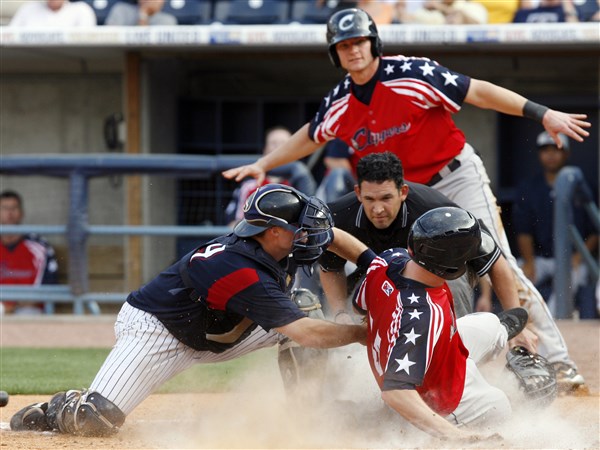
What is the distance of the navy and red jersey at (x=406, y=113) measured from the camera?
5211mm

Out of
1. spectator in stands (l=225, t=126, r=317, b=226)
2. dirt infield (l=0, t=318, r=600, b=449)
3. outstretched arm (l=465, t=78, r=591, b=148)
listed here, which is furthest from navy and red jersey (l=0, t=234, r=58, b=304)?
outstretched arm (l=465, t=78, r=591, b=148)

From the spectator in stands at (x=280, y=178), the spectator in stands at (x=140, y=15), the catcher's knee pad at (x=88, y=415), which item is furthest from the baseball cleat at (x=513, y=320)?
the spectator in stands at (x=140, y=15)

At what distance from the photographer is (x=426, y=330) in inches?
147

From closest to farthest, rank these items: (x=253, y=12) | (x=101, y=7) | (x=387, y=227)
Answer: (x=387, y=227) < (x=253, y=12) < (x=101, y=7)

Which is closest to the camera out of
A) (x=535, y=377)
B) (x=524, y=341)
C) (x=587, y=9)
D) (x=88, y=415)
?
(x=88, y=415)

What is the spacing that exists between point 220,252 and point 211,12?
6501 millimetres

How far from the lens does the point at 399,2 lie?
31.2 feet

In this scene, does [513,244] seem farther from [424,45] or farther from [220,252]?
[220,252]

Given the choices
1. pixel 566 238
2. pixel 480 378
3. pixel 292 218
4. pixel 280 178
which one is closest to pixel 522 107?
pixel 480 378

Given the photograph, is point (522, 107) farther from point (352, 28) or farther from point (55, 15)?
point (55, 15)

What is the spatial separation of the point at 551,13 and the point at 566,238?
6.87 feet

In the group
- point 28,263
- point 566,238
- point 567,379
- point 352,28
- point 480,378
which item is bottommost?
point 28,263

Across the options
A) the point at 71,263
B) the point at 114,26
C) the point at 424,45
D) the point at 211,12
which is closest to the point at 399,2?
the point at 424,45

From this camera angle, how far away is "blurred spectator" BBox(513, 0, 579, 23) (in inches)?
361
